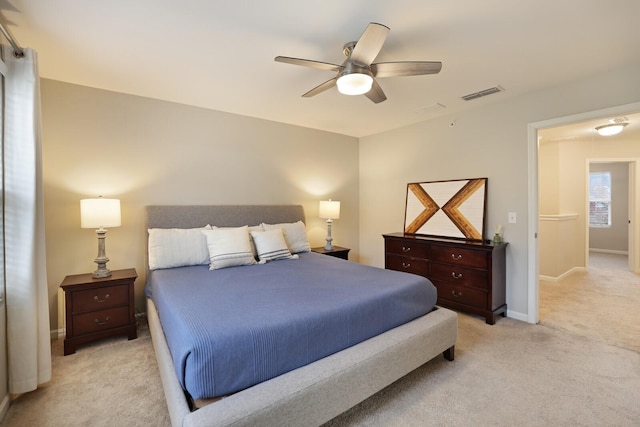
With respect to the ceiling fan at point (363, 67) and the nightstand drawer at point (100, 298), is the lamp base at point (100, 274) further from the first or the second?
the ceiling fan at point (363, 67)

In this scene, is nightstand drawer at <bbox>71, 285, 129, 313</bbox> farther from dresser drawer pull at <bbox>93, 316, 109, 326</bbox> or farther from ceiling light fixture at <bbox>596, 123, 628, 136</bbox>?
ceiling light fixture at <bbox>596, 123, 628, 136</bbox>

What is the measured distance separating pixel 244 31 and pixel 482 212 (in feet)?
10.3

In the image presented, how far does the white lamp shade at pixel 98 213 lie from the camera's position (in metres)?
2.56

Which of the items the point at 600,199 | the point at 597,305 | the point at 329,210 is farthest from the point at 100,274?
the point at 600,199

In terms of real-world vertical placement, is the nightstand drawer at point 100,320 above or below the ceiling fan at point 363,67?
below

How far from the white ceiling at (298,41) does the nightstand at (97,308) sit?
1.87 metres

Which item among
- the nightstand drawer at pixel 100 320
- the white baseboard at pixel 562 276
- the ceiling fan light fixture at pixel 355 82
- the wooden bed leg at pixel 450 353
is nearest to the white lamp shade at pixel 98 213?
the nightstand drawer at pixel 100 320

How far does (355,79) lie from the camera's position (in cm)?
203

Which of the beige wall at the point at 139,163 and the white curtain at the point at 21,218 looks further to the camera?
the beige wall at the point at 139,163

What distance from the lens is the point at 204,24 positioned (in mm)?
1938

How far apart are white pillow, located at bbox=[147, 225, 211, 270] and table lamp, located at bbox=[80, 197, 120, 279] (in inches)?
14.5

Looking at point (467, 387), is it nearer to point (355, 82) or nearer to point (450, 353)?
point (450, 353)

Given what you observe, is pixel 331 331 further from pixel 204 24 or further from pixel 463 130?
pixel 463 130

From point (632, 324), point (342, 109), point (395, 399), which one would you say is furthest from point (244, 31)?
point (632, 324)
